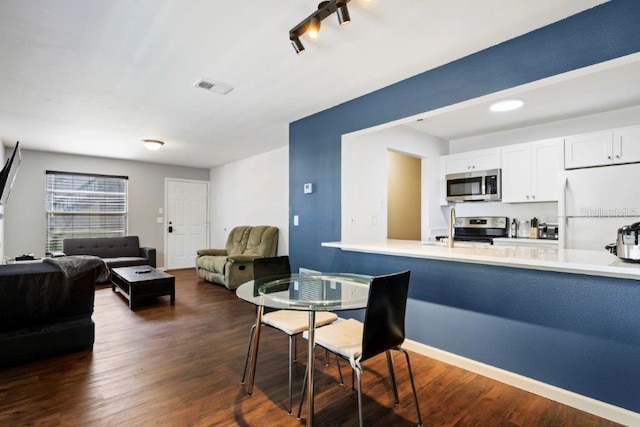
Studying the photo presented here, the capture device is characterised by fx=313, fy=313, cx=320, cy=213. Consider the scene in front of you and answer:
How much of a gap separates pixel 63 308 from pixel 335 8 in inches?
124

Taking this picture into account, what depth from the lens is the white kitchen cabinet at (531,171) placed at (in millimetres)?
3695

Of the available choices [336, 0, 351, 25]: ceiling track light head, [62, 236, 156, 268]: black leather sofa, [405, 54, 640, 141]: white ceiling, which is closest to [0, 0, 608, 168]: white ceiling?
[336, 0, 351, 25]: ceiling track light head

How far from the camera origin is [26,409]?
191 centimetres

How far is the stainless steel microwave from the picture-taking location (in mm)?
4180

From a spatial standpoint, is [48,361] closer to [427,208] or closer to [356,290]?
[356,290]

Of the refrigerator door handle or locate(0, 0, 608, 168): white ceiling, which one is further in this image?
the refrigerator door handle

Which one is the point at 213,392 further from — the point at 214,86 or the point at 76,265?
the point at 214,86

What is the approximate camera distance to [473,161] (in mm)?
4434

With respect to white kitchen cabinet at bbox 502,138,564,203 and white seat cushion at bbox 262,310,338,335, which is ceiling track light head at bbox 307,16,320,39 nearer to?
white seat cushion at bbox 262,310,338,335

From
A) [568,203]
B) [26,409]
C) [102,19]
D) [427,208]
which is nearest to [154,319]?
[26,409]

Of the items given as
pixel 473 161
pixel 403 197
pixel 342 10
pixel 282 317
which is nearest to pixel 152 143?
pixel 282 317

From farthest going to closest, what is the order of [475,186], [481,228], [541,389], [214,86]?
[481,228] < [475,186] < [214,86] < [541,389]

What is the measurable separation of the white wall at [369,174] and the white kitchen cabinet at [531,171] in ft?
3.40

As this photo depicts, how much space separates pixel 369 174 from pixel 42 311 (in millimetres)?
3333
